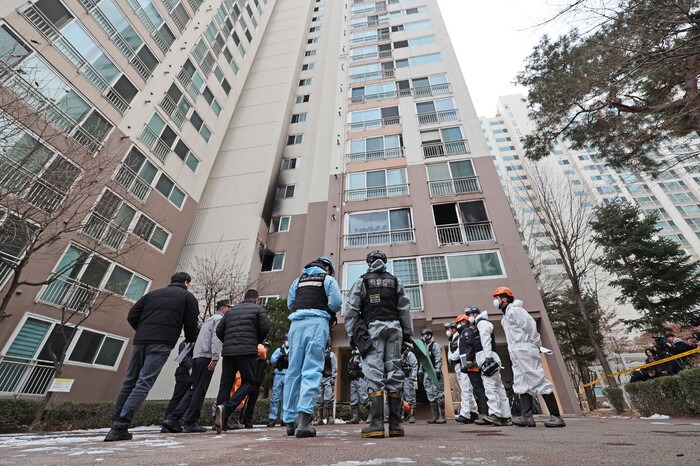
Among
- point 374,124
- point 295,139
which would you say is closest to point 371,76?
point 374,124

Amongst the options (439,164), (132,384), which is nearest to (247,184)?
(439,164)

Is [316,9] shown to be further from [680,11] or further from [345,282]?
[680,11]

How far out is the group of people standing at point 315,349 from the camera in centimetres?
341

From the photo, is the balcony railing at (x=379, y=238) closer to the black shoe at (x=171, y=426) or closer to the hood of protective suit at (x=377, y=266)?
the hood of protective suit at (x=377, y=266)

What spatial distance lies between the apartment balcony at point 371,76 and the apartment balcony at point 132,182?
51.2 feet

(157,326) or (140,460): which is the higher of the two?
(157,326)

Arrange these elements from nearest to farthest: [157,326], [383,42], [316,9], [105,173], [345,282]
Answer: [157,326] < [105,173] < [345,282] < [383,42] < [316,9]

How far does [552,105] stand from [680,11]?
3.81 meters

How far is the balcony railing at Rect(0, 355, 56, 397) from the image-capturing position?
9.23m

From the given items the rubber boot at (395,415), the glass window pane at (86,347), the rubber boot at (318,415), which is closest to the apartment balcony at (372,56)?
the glass window pane at (86,347)

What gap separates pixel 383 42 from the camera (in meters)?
25.0

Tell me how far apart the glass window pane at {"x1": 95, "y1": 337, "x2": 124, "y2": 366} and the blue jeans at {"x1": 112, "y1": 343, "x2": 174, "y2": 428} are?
10.5m

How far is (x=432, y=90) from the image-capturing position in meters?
20.5

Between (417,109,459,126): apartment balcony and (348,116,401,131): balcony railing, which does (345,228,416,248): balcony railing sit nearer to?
(417,109,459,126): apartment balcony
